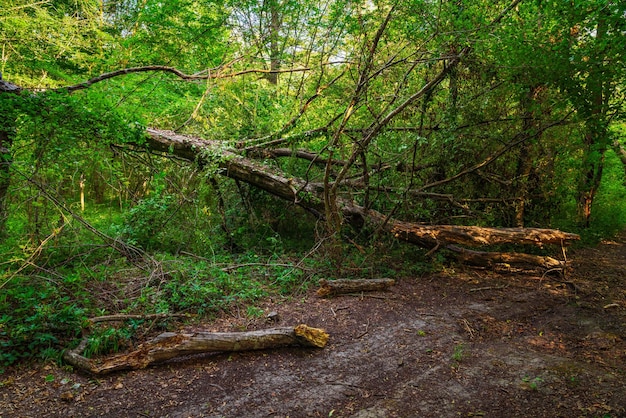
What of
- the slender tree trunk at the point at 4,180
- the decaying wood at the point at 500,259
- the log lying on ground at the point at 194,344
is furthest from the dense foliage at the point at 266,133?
the decaying wood at the point at 500,259

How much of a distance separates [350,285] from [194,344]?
2544 millimetres

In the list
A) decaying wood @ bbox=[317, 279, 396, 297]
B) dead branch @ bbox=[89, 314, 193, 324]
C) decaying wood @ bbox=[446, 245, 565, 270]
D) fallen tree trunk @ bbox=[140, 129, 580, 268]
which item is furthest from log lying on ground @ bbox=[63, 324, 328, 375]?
decaying wood @ bbox=[446, 245, 565, 270]

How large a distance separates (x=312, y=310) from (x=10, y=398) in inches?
122

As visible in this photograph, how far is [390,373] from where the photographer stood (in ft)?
11.4

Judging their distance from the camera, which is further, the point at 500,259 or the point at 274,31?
the point at 274,31

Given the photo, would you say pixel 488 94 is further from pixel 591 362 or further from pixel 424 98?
pixel 591 362

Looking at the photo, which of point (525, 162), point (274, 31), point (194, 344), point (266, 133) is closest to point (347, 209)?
point (266, 133)

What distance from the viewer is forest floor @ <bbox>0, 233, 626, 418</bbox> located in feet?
9.56

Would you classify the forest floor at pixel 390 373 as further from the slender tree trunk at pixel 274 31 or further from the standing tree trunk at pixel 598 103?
the slender tree trunk at pixel 274 31

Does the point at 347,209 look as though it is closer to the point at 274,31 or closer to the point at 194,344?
the point at 194,344

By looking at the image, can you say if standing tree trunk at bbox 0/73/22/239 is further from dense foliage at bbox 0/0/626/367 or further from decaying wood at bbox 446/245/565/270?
decaying wood at bbox 446/245/565/270

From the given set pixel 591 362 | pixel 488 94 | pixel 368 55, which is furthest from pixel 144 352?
pixel 488 94

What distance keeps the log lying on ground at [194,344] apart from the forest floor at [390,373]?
0.08m

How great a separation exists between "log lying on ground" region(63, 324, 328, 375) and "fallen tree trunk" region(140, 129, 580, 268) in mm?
3147
